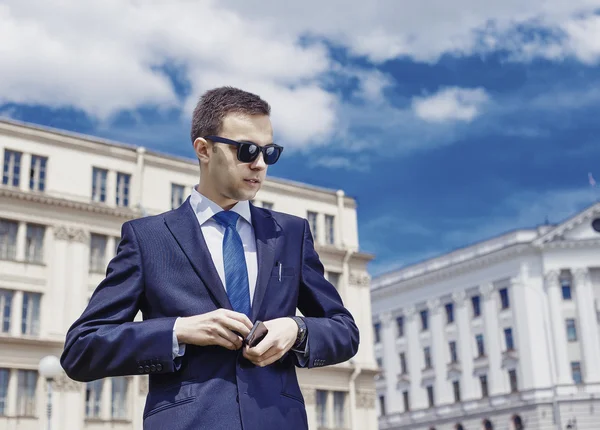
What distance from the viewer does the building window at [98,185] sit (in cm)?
3981

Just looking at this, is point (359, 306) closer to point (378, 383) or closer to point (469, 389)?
point (469, 389)

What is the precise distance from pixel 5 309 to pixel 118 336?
115 feet

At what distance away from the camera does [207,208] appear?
3535 millimetres

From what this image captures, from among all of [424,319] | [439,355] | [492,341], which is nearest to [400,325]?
[424,319]

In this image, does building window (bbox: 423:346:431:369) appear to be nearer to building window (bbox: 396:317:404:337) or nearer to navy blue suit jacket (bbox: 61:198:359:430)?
building window (bbox: 396:317:404:337)

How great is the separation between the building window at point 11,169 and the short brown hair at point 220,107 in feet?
116

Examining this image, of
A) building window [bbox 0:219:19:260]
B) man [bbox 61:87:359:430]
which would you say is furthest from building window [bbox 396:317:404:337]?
man [bbox 61:87:359:430]

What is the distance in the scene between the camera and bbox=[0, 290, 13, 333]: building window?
35906 millimetres

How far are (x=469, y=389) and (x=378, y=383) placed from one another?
11.4 m

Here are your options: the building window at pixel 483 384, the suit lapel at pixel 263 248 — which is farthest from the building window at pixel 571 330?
the suit lapel at pixel 263 248

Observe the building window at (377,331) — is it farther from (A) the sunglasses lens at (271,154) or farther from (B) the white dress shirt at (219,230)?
(A) the sunglasses lens at (271,154)

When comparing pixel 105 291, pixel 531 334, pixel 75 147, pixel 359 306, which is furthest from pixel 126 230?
pixel 531 334

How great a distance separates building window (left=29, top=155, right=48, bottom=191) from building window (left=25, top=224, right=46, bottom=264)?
1713 mm

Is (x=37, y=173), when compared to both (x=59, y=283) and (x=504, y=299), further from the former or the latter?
(x=504, y=299)
